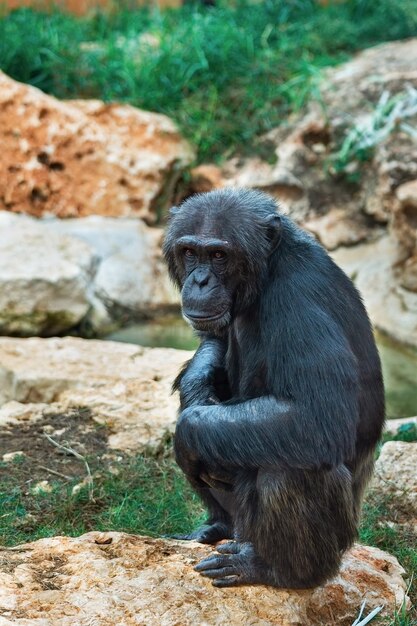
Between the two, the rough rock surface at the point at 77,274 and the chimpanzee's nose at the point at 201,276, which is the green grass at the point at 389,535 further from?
the rough rock surface at the point at 77,274

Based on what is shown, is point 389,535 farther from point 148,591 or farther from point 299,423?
point 148,591

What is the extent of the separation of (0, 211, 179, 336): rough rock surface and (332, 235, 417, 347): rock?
7.23 ft

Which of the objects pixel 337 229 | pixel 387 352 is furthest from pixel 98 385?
pixel 337 229

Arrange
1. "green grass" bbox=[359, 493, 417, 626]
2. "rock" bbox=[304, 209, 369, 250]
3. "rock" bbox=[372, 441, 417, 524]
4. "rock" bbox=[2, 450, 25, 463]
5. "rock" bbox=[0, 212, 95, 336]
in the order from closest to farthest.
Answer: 1. "green grass" bbox=[359, 493, 417, 626]
2. "rock" bbox=[372, 441, 417, 524]
3. "rock" bbox=[2, 450, 25, 463]
4. "rock" bbox=[0, 212, 95, 336]
5. "rock" bbox=[304, 209, 369, 250]

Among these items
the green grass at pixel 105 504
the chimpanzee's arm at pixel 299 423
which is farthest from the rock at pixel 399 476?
the chimpanzee's arm at pixel 299 423

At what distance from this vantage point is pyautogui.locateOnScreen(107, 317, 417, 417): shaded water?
838cm

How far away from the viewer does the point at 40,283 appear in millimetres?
9344

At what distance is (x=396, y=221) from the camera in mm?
10281

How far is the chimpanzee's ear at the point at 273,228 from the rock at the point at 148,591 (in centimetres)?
156

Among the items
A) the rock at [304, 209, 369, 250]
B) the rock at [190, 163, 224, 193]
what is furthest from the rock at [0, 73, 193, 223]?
the rock at [304, 209, 369, 250]

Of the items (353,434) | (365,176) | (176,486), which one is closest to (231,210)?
(353,434)

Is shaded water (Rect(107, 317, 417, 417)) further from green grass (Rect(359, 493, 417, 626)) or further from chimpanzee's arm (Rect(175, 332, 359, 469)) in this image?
chimpanzee's arm (Rect(175, 332, 359, 469))

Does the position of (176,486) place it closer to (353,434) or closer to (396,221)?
(353,434)

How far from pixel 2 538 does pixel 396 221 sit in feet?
21.4
